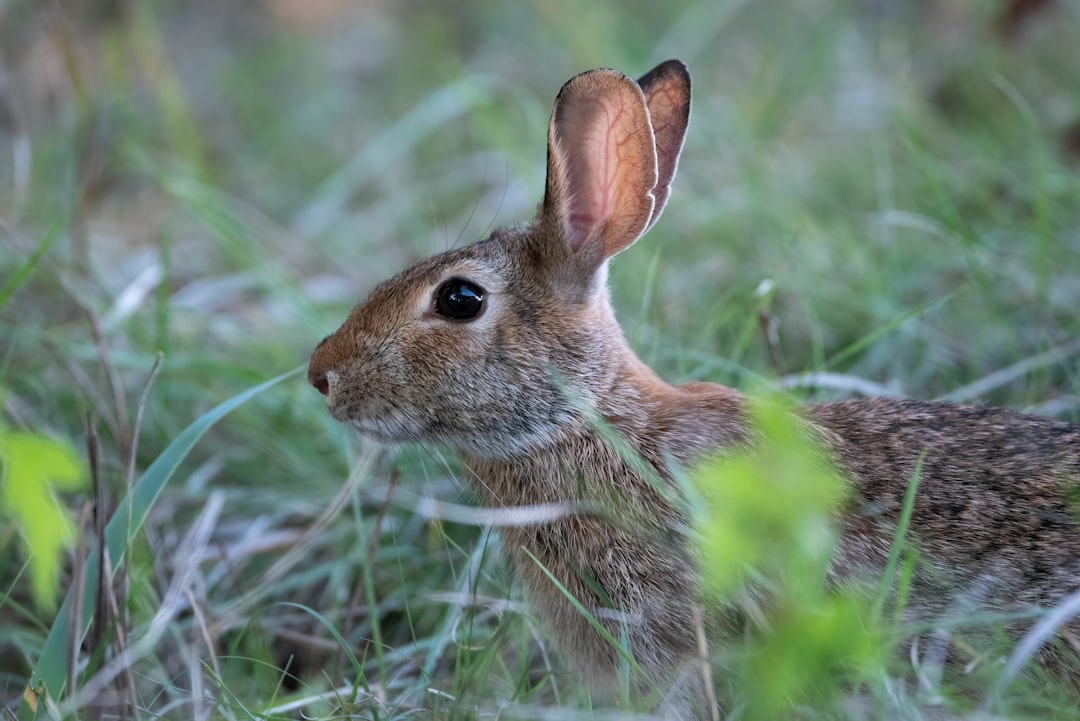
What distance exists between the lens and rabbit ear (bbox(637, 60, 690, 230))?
3.16m

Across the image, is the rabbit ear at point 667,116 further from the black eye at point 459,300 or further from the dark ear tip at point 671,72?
the black eye at point 459,300

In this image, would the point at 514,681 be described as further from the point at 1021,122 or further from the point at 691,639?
the point at 1021,122

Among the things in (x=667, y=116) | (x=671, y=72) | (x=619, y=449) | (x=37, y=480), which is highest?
(x=671, y=72)

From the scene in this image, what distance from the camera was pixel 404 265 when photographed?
19.2 feet

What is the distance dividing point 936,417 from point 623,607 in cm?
96

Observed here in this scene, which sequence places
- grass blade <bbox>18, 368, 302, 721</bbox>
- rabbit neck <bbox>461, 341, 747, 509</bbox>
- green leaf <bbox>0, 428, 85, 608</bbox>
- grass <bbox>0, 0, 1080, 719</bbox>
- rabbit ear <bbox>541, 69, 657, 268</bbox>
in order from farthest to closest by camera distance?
1. grass <bbox>0, 0, 1080, 719</bbox>
2. rabbit ear <bbox>541, 69, 657, 268</bbox>
3. rabbit neck <bbox>461, 341, 747, 509</bbox>
4. grass blade <bbox>18, 368, 302, 721</bbox>
5. green leaf <bbox>0, 428, 85, 608</bbox>

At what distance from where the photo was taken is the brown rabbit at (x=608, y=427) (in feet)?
8.55

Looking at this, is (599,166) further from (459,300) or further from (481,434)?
(481,434)

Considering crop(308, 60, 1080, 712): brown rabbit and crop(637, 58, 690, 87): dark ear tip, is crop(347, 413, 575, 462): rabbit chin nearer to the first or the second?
crop(308, 60, 1080, 712): brown rabbit

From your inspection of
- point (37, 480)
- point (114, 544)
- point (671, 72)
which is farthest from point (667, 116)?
point (37, 480)

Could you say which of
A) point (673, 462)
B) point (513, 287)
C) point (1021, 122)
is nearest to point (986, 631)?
point (673, 462)

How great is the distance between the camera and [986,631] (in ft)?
8.09

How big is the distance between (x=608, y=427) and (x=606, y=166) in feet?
2.46

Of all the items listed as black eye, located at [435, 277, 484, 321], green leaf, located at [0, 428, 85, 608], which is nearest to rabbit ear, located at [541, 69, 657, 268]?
black eye, located at [435, 277, 484, 321]
